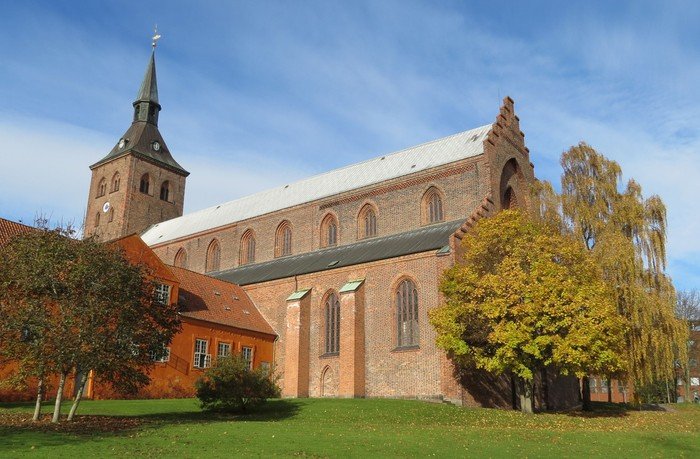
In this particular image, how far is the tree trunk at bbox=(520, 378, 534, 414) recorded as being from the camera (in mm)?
26292

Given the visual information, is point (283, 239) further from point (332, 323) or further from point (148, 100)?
point (148, 100)

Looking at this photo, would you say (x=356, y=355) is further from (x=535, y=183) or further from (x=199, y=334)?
(x=535, y=183)

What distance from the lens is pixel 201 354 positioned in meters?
33.0

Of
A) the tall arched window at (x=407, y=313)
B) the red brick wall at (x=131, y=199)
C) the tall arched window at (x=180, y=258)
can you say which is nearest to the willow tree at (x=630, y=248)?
the tall arched window at (x=407, y=313)

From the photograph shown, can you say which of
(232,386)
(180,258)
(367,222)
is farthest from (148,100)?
(232,386)

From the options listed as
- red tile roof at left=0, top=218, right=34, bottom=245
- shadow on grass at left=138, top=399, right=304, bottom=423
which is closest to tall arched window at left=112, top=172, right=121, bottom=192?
red tile roof at left=0, top=218, right=34, bottom=245

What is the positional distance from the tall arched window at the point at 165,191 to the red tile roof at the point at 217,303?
930 inches

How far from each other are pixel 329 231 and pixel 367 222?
3200 mm

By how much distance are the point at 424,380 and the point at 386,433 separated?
36.7ft

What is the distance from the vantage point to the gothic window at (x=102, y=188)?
192ft

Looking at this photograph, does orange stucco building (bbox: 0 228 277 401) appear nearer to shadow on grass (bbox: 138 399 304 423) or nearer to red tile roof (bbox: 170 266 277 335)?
red tile roof (bbox: 170 266 277 335)

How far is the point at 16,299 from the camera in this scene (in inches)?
739

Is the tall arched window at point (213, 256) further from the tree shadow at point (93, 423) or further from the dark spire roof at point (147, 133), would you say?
the tree shadow at point (93, 423)

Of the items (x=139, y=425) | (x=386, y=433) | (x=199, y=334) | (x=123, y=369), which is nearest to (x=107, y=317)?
(x=123, y=369)
